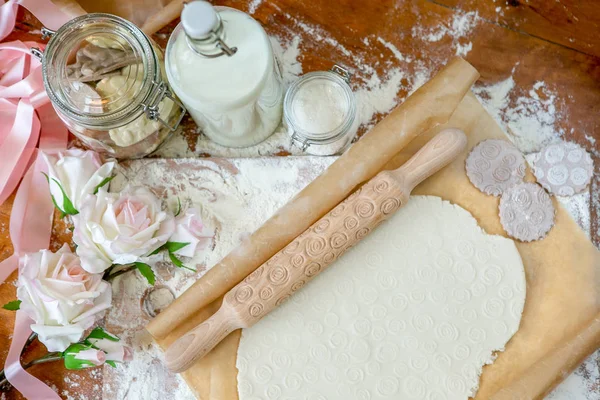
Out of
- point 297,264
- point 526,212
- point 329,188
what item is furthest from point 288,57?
point 526,212

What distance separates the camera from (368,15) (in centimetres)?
104

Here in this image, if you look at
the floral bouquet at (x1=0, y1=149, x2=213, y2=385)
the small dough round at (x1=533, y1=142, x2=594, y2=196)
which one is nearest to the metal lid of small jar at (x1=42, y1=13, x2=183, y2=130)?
the floral bouquet at (x1=0, y1=149, x2=213, y2=385)

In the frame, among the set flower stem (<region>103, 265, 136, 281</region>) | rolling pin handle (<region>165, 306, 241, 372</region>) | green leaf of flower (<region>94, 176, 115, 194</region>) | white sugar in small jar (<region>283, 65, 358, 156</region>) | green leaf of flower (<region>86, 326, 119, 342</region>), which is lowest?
green leaf of flower (<region>86, 326, 119, 342</region>)

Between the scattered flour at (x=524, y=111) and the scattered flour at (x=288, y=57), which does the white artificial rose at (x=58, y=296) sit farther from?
the scattered flour at (x=524, y=111)

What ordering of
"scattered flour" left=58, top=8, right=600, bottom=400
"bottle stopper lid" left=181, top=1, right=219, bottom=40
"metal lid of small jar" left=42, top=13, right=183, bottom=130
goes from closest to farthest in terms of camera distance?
"bottle stopper lid" left=181, top=1, right=219, bottom=40
"metal lid of small jar" left=42, top=13, right=183, bottom=130
"scattered flour" left=58, top=8, right=600, bottom=400

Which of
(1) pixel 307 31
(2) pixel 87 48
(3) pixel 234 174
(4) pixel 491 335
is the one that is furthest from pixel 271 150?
(4) pixel 491 335

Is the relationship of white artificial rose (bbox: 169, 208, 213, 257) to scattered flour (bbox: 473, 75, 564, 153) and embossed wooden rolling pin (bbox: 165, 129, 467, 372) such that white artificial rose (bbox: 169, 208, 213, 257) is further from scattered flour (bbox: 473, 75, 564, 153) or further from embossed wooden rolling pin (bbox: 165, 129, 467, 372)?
scattered flour (bbox: 473, 75, 564, 153)

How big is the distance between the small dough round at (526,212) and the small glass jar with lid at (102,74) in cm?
53

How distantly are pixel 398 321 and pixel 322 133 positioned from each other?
0.98 ft

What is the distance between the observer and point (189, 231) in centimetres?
95

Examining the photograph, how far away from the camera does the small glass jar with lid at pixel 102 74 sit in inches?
34.8

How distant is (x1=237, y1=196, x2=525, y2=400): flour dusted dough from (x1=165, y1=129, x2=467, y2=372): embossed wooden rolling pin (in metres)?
0.04

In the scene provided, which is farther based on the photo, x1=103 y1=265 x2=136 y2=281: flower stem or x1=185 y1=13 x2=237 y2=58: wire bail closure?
x1=103 y1=265 x2=136 y2=281: flower stem

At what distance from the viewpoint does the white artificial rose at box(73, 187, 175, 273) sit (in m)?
0.90
